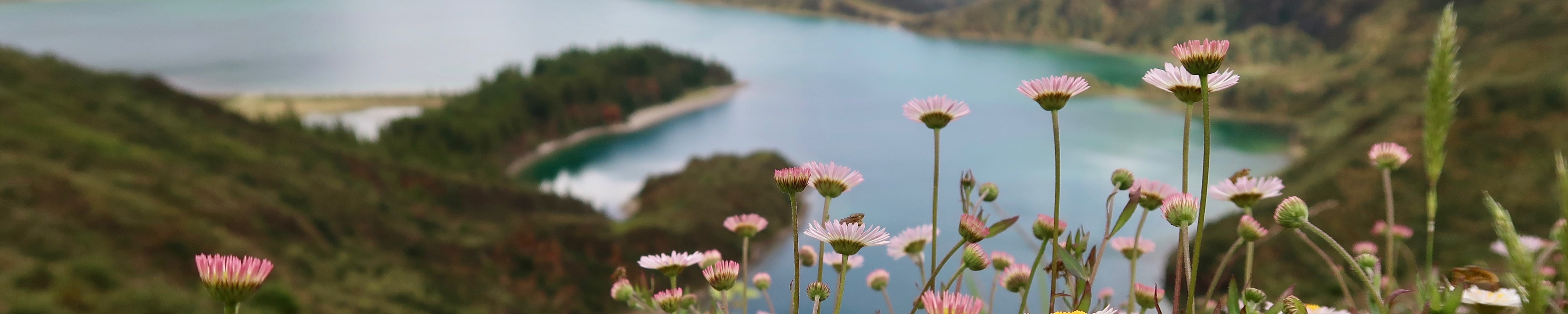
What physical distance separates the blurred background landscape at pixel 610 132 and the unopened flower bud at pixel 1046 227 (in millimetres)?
1027

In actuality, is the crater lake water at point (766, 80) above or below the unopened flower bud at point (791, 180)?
above

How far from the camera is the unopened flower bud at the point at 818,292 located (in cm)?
105

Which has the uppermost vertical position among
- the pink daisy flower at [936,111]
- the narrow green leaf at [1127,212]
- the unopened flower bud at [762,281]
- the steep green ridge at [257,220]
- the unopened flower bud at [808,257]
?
the steep green ridge at [257,220]

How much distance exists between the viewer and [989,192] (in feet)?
5.39

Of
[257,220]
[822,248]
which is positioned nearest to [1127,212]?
[822,248]

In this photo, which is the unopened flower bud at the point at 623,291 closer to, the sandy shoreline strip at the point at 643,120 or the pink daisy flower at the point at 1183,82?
the pink daisy flower at the point at 1183,82

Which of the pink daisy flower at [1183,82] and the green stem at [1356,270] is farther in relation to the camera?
the pink daisy flower at [1183,82]

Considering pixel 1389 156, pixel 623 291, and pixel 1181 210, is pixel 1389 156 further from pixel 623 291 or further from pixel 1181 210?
pixel 623 291

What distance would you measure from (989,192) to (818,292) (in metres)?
0.70

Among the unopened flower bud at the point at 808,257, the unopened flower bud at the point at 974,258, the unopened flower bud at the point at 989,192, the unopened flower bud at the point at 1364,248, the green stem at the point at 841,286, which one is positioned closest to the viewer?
the green stem at the point at 841,286

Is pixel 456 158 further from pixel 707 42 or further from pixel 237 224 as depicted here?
pixel 707 42

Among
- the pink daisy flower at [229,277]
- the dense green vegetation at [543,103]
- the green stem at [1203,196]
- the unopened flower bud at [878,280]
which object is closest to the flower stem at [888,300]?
the unopened flower bud at [878,280]

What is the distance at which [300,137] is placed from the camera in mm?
38062

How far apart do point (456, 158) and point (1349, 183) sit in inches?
1968
